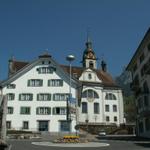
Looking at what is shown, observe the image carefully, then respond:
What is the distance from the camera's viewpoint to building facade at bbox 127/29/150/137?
43.8 metres

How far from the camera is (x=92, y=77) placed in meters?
75.2

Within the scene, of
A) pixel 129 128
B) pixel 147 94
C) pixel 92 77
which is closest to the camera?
pixel 147 94

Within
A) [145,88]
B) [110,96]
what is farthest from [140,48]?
[110,96]

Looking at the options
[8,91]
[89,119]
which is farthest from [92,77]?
[8,91]

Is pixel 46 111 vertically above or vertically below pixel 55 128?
above

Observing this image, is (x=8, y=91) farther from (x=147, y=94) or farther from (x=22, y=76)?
(x=147, y=94)

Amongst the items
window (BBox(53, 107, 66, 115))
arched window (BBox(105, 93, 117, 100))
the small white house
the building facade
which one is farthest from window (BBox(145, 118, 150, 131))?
arched window (BBox(105, 93, 117, 100))

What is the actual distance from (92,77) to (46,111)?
77.0 feet

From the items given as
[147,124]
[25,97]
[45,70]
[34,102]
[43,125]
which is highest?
[45,70]

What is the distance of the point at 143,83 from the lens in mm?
47094

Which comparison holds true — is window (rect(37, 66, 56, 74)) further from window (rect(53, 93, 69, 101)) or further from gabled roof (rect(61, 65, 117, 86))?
gabled roof (rect(61, 65, 117, 86))

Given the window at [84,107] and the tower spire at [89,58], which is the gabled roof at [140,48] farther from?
the tower spire at [89,58]

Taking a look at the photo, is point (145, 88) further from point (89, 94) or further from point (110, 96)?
point (110, 96)

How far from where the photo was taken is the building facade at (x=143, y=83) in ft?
144
